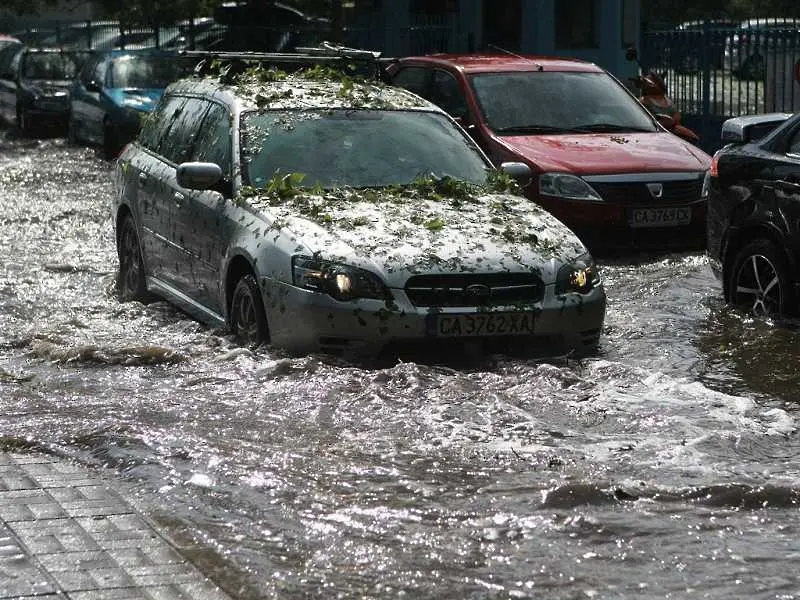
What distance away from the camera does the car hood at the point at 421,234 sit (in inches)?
333

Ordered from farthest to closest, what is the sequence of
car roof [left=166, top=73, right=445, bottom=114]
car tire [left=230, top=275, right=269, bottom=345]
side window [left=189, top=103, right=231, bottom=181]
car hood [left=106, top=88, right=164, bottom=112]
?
1. car hood [left=106, top=88, right=164, bottom=112]
2. car roof [left=166, top=73, right=445, bottom=114]
3. side window [left=189, top=103, right=231, bottom=181]
4. car tire [left=230, top=275, right=269, bottom=345]

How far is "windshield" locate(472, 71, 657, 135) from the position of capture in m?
14.4

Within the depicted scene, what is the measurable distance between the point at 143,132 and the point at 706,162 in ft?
15.8

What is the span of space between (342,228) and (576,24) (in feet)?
72.5

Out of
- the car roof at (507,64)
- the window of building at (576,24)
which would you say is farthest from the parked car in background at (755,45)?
the window of building at (576,24)

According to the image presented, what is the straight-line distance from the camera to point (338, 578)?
544 cm

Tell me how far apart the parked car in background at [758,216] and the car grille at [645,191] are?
2287mm

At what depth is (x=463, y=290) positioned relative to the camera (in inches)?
333

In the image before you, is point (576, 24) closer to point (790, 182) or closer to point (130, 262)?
point (130, 262)

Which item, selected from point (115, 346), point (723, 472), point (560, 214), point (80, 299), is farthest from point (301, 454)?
point (560, 214)

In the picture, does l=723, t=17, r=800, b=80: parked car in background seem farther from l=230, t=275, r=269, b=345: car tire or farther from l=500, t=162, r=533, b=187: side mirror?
l=230, t=275, r=269, b=345: car tire

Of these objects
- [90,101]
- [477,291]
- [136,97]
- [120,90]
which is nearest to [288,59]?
[477,291]

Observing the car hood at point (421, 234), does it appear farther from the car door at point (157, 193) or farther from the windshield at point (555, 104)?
the windshield at point (555, 104)

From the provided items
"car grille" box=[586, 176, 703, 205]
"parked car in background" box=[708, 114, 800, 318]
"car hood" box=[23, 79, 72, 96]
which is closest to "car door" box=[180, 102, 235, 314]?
"parked car in background" box=[708, 114, 800, 318]
